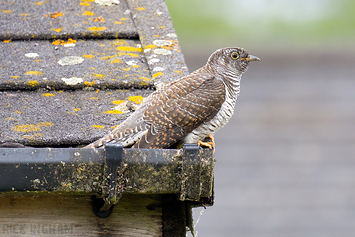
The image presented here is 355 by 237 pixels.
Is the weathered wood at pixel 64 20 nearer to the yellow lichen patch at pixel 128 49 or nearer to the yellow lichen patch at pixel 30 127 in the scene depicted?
the yellow lichen patch at pixel 128 49

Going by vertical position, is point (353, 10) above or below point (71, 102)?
above

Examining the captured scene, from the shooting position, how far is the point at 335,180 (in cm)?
570

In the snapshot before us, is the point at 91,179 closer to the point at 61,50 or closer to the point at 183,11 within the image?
the point at 61,50

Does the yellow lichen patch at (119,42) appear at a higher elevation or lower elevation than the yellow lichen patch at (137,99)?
higher

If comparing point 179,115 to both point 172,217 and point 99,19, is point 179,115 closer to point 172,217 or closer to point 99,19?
point 172,217

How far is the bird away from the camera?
259 centimetres

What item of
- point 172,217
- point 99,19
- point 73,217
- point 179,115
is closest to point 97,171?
point 73,217

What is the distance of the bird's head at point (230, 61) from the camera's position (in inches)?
137

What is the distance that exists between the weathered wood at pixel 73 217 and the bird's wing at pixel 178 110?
1.24 feet

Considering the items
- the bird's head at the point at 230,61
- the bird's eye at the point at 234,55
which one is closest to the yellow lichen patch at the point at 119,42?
the bird's head at the point at 230,61

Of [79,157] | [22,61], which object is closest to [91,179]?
[79,157]

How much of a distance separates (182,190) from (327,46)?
4573 mm

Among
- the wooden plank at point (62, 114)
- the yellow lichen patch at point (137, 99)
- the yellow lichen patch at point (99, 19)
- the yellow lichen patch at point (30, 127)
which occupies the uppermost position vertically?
the yellow lichen patch at point (99, 19)

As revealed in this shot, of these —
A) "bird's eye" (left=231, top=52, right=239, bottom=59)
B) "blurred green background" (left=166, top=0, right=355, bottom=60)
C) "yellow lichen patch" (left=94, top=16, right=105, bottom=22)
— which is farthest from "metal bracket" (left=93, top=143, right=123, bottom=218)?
"blurred green background" (left=166, top=0, right=355, bottom=60)
